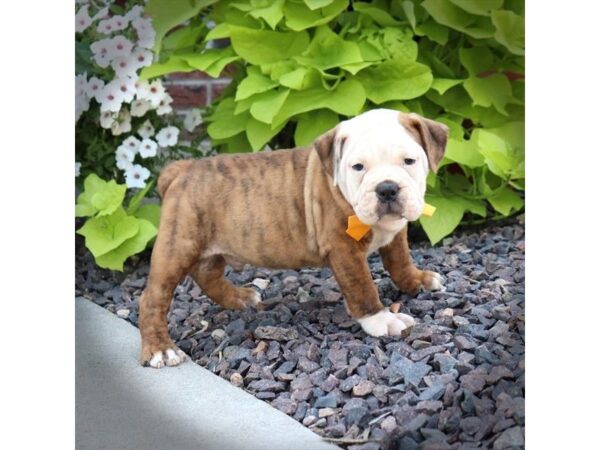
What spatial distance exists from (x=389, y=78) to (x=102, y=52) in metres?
0.90

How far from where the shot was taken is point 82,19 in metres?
2.35

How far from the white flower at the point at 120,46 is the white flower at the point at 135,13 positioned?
65 millimetres

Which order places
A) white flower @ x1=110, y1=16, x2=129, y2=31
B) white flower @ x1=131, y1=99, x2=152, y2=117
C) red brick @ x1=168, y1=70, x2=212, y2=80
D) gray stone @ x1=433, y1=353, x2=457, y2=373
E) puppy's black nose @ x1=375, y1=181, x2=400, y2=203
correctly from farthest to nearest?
red brick @ x1=168, y1=70, x2=212, y2=80 → white flower @ x1=131, y1=99, x2=152, y2=117 → white flower @ x1=110, y1=16, x2=129, y2=31 → gray stone @ x1=433, y1=353, x2=457, y2=373 → puppy's black nose @ x1=375, y1=181, x2=400, y2=203

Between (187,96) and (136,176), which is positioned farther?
(187,96)

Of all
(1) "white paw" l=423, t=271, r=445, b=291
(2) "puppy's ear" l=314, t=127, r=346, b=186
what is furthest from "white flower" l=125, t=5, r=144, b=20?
(1) "white paw" l=423, t=271, r=445, b=291

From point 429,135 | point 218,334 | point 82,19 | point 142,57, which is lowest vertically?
point 218,334

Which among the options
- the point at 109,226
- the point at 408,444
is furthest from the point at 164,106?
the point at 408,444

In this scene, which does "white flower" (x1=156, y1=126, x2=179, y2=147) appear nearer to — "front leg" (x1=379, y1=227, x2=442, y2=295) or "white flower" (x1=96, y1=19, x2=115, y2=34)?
"white flower" (x1=96, y1=19, x2=115, y2=34)

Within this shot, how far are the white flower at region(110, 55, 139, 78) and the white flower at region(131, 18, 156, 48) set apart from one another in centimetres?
7

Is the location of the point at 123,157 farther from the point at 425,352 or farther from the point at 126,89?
the point at 425,352

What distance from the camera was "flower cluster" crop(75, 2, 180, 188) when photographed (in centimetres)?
264

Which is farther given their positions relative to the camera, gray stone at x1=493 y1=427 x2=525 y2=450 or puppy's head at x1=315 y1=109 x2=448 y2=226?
puppy's head at x1=315 y1=109 x2=448 y2=226

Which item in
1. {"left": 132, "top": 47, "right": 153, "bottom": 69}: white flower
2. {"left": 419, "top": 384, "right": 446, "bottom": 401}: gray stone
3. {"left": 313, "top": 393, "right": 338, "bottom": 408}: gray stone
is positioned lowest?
{"left": 313, "top": 393, "right": 338, "bottom": 408}: gray stone
